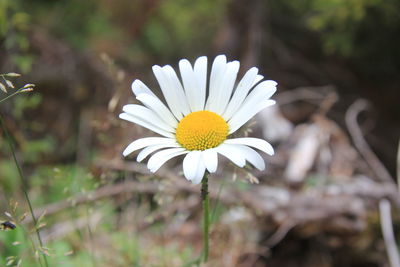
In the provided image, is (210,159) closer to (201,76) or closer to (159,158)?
(159,158)

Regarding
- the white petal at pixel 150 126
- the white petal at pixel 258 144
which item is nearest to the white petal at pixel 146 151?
the white petal at pixel 150 126

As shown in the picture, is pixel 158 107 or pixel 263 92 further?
pixel 158 107

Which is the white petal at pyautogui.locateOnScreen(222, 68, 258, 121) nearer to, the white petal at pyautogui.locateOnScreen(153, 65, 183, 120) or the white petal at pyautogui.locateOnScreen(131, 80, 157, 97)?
the white petal at pyautogui.locateOnScreen(153, 65, 183, 120)

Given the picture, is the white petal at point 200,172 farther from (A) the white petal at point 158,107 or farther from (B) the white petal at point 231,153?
(A) the white petal at point 158,107

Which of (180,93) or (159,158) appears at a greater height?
(180,93)

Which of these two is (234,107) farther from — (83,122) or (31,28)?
(31,28)

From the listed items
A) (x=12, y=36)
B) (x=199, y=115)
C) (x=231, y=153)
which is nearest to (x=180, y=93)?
(x=199, y=115)
